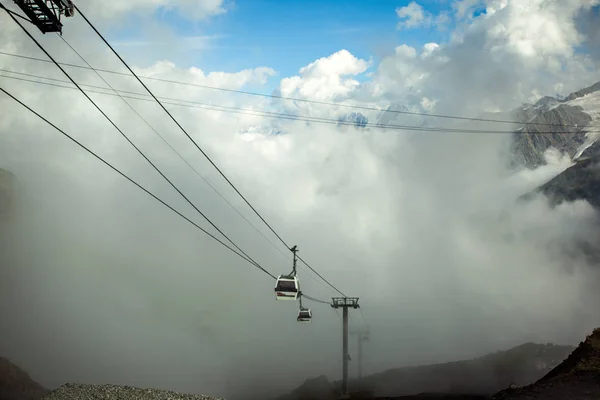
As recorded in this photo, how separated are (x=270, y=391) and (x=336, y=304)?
150710mm

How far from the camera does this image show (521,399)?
22.8 metres

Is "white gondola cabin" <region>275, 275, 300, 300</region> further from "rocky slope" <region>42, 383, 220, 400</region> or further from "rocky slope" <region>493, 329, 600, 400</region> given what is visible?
"rocky slope" <region>493, 329, 600, 400</region>

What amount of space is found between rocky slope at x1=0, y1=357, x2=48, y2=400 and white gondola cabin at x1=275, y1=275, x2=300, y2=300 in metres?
93.8

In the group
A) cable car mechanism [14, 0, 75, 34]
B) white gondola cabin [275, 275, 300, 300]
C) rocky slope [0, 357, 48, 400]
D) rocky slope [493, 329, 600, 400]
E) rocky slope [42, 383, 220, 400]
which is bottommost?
rocky slope [0, 357, 48, 400]

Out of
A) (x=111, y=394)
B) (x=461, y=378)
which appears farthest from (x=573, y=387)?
(x=461, y=378)

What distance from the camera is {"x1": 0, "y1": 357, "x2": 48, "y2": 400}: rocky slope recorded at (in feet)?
325

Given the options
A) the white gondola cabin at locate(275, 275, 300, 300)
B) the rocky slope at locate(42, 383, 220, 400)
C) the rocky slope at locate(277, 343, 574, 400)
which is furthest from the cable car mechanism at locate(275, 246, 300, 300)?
the rocky slope at locate(277, 343, 574, 400)

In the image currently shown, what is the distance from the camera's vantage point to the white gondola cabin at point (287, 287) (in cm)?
3062

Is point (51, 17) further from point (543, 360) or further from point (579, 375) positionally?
point (543, 360)

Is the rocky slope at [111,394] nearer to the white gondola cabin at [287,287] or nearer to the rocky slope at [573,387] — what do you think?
the white gondola cabin at [287,287]

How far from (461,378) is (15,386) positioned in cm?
12517

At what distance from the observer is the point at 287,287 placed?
30703mm

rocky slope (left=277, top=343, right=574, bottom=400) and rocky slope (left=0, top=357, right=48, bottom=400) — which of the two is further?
rocky slope (left=277, top=343, right=574, bottom=400)

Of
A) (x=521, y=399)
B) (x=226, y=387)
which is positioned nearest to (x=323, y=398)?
(x=226, y=387)
